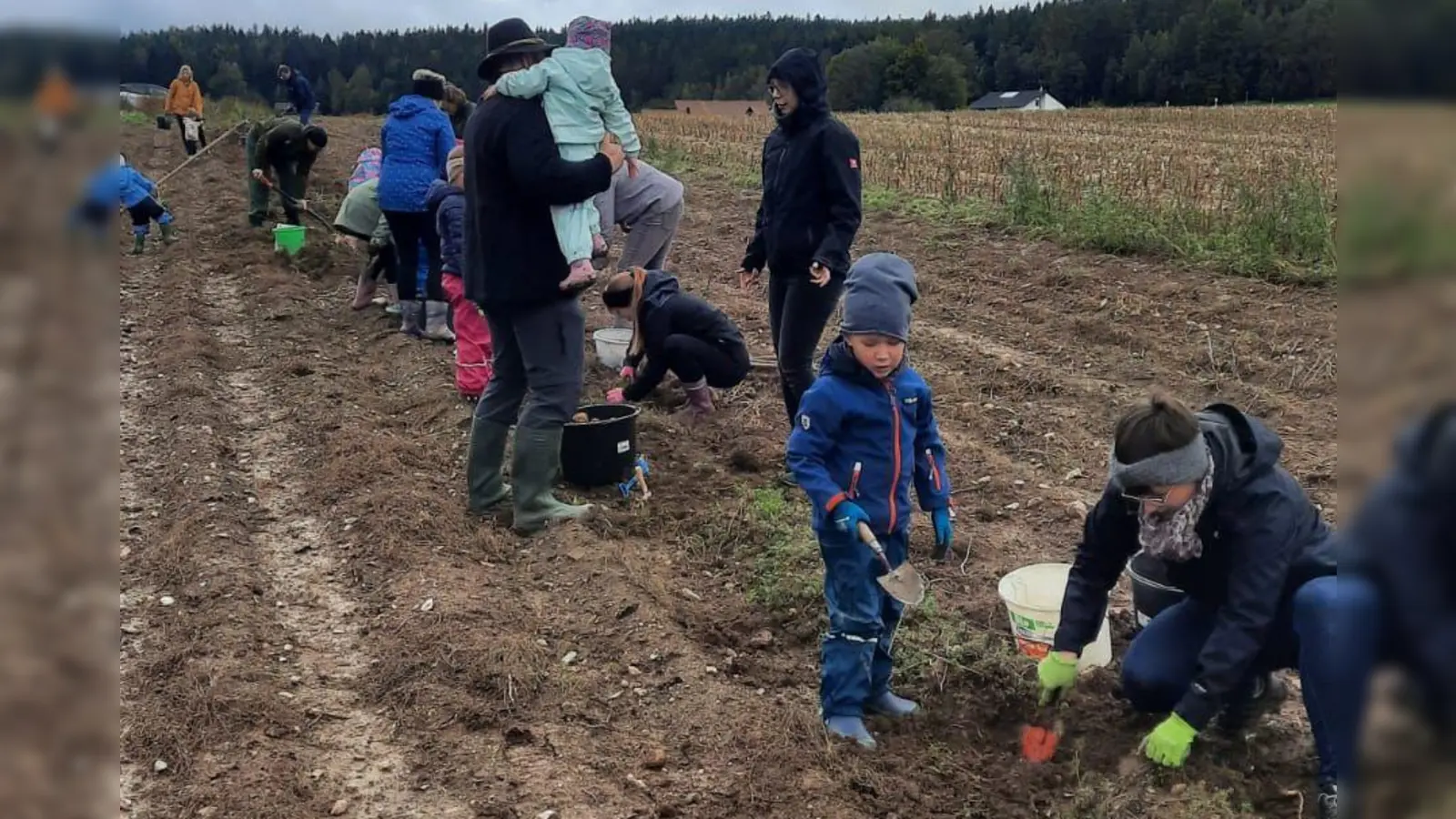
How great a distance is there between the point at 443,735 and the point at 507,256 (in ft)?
5.59

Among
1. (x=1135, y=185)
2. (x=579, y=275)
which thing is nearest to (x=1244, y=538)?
(x=579, y=275)

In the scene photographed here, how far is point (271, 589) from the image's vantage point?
425 centimetres

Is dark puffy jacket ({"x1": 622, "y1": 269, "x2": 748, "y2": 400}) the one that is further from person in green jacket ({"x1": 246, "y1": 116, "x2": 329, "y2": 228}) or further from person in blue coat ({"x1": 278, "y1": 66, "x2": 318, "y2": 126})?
person in blue coat ({"x1": 278, "y1": 66, "x2": 318, "y2": 126})

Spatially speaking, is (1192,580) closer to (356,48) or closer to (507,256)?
(507,256)

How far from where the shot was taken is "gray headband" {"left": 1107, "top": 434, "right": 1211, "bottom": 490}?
8.48 ft

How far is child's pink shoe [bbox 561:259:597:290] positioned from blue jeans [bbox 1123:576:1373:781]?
2.17 m

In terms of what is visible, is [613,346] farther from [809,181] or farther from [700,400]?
[809,181]

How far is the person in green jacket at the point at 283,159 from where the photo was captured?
1030 cm

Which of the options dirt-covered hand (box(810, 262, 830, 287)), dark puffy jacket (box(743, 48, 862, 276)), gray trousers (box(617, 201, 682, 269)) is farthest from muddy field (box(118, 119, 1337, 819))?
dark puffy jacket (box(743, 48, 862, 276))

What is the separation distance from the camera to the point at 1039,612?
11.2 ft

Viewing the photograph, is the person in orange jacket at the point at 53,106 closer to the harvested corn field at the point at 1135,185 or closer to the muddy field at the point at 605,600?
the harvested corn field at the point at 1135,185

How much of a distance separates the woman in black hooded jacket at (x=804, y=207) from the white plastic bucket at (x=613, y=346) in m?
1.91

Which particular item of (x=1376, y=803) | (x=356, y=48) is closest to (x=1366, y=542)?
(x=1376, y=803)

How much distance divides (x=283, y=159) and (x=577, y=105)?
7.33m
